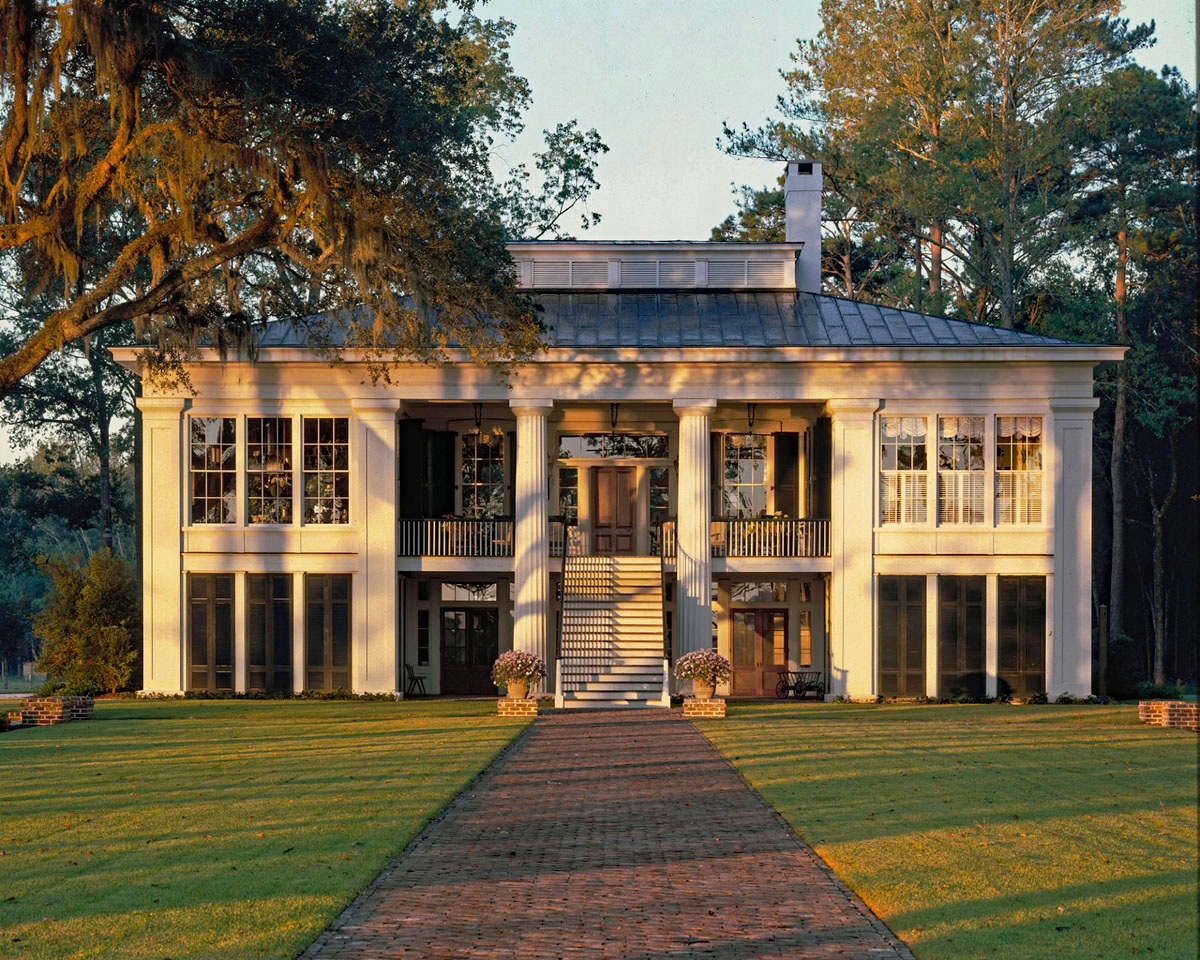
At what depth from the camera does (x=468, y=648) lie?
30469 mm

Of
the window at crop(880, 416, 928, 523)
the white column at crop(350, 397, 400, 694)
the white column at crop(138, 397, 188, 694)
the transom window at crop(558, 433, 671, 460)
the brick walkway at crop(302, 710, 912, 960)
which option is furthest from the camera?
the transom window at crop(558, 433, 671, 460)

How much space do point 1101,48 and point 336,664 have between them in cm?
2538

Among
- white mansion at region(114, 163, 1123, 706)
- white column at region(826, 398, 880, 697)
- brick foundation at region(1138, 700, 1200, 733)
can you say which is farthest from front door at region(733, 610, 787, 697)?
brick foundation at region(1138, 700, 1200, 733)

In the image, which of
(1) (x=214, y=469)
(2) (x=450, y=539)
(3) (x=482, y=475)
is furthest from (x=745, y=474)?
(1) (x=214, y=469)

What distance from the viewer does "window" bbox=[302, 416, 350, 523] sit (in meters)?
28.1

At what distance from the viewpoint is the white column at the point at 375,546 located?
27828 mm

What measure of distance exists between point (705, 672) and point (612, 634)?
3.41m

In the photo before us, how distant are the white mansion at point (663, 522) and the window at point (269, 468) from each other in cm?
4

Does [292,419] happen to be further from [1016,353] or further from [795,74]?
[795,74]

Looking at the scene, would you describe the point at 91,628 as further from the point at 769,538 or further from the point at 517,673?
the point at 769,538

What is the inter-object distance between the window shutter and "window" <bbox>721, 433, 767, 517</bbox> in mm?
417

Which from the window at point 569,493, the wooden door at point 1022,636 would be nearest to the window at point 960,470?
the wooden door at point 1022,636

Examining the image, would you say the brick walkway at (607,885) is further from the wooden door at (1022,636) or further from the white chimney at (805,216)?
the white chimney at (805,216)

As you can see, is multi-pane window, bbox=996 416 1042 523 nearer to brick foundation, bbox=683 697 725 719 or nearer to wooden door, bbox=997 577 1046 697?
wooden door, bbox=997 577 1046 697
